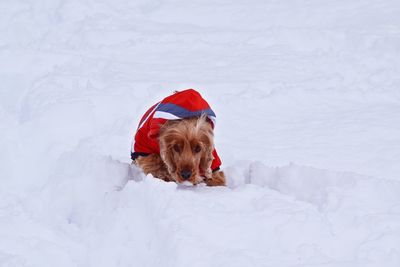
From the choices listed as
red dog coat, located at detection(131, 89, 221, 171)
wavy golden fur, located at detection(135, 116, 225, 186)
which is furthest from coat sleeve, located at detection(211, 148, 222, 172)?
wavy golden fur, located at detection(135, 116, 225, 186)

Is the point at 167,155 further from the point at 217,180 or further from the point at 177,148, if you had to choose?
the point at 217,180

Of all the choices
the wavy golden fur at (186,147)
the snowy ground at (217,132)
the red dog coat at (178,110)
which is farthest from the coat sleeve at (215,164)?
the snowy ground at (217,132)

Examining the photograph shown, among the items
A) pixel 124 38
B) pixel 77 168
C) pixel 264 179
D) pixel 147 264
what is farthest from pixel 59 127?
pixel 124 38

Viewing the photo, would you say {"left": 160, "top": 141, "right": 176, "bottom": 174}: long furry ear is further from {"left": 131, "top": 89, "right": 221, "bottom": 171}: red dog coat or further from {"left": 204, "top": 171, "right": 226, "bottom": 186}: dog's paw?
{"left": 204, "top": 171, "right": 226, "bottom": 186}: dog's paw

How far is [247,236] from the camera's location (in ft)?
8.48

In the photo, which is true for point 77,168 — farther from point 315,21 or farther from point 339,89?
point 315,21

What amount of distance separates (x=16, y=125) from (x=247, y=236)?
9.42 ft

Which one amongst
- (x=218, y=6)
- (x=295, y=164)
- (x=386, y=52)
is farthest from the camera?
(x=218, y=6)

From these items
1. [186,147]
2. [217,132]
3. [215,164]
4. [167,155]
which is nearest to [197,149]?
[186,147]

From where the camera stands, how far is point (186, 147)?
3.40 metres

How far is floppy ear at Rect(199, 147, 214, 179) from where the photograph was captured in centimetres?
348

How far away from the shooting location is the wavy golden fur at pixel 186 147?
3387 millimetres

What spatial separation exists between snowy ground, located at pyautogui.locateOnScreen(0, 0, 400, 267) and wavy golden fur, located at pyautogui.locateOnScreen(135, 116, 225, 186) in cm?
17

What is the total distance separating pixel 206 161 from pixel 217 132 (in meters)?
1.17
